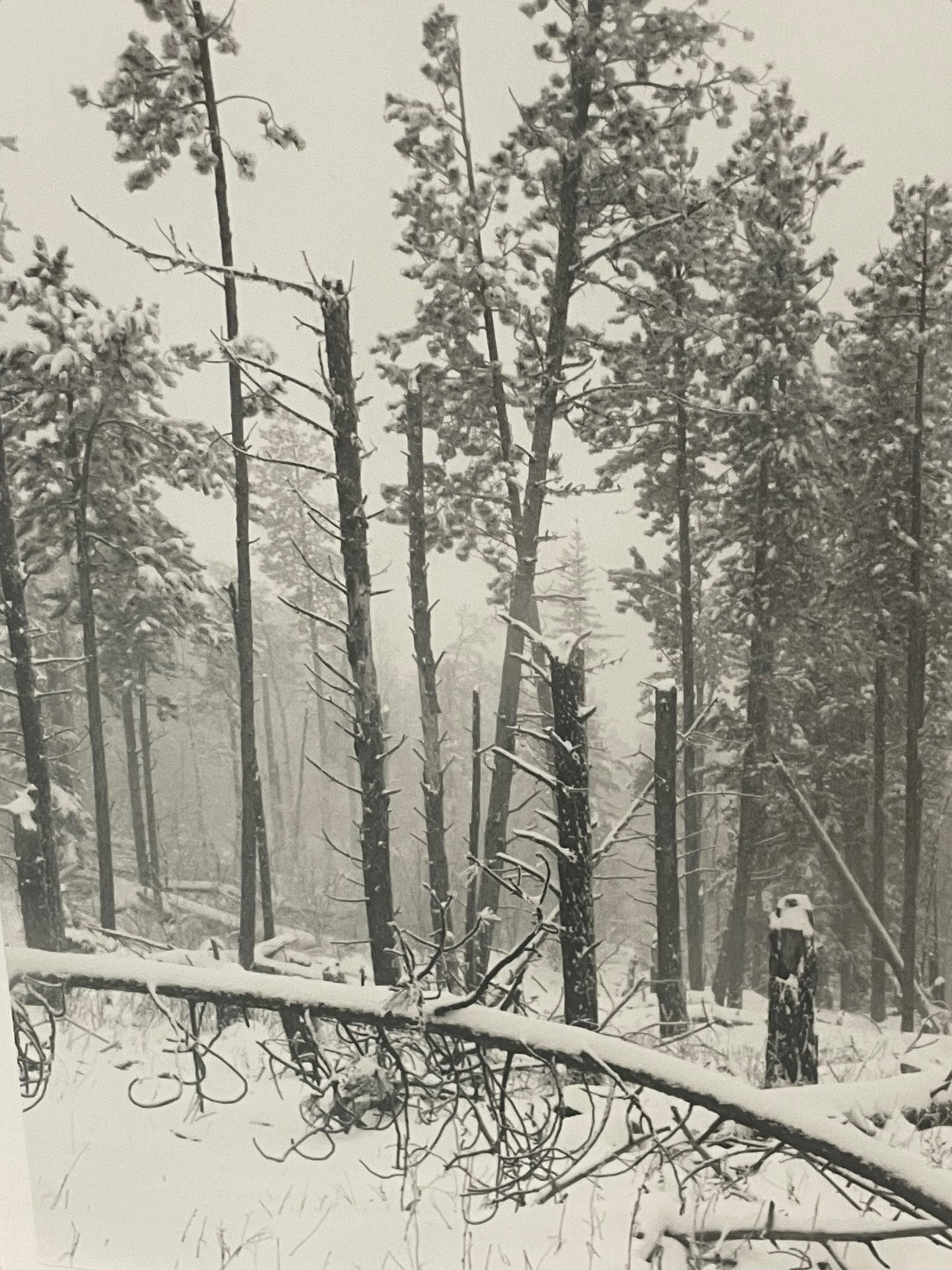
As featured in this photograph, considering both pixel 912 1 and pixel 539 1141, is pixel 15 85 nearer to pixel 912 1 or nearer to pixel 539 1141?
pixel 912 1

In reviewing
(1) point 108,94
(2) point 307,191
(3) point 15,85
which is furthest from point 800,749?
(3) point 15,85

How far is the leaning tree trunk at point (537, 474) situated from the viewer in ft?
11.3

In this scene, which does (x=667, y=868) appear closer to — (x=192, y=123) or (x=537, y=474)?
(x=537, y=474)

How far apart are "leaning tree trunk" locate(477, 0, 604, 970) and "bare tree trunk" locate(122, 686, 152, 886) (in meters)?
1.98

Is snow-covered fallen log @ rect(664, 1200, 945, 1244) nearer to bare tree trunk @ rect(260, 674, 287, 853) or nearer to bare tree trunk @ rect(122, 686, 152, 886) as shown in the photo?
bare tree trunk @ rect(260, 674, 287, 853)

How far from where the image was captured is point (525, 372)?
3553 millimetres

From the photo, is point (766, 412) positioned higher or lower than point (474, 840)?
higher

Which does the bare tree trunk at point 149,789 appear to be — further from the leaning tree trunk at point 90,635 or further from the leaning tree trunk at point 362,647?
the leaning tree trunk at point 362,647

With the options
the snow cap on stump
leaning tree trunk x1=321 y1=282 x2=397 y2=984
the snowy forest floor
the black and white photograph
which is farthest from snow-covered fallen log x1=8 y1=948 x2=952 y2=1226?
the snow cap on stump

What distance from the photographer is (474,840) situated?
365 centimetres

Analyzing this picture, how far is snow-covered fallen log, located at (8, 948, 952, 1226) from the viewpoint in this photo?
9.21 ft

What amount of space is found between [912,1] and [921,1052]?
3849 millimetres

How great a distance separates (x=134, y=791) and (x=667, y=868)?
2.91 meters

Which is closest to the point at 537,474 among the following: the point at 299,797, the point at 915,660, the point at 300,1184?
the point at 915,660
